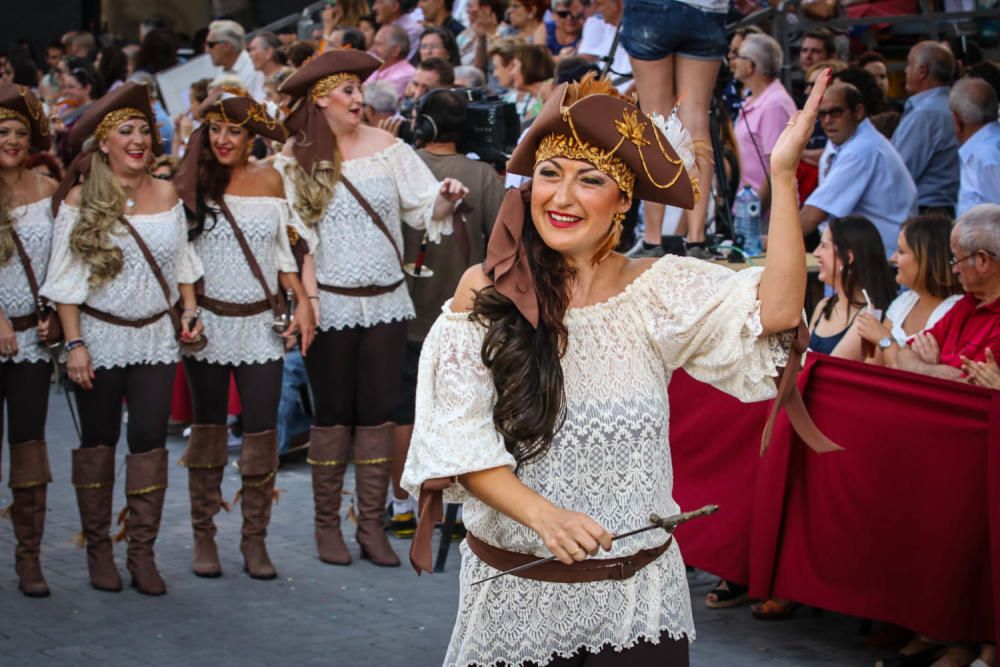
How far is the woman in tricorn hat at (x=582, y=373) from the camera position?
10.6 feet

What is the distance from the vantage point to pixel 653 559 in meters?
3.41

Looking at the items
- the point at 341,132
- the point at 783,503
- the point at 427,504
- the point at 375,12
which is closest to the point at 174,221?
the point at 341,132

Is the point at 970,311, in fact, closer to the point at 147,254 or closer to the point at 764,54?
the point at 147,254

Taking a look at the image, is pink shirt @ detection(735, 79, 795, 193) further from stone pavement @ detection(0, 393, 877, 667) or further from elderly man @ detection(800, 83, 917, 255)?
stone pavement @ detection(0, 393, 877, 667)

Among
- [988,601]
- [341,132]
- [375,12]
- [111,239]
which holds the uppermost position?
[375,12]

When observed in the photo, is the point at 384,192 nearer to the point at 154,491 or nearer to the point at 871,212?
the point at 154,491

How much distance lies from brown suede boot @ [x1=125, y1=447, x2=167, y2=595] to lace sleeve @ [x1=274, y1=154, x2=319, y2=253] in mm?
1204

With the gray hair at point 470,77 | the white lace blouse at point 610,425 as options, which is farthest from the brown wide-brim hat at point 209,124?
the white lace blouse at point 610,425

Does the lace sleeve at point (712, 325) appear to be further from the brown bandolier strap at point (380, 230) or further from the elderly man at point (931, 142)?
the elderly man at point (931, 142)

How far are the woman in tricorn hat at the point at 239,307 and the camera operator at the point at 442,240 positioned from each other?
78 cm

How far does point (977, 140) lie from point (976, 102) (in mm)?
247

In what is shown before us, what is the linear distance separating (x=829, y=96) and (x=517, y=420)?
5.28 metres

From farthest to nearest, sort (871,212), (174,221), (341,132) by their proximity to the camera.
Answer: (871,212), (341,132), (174,221)

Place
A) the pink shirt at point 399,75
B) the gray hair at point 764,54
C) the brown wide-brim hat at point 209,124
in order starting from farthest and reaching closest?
1. the pink shirt at point 399,75
2. the gray hair at point 764,54
3. the brown wide-brim hat at point 209,124
